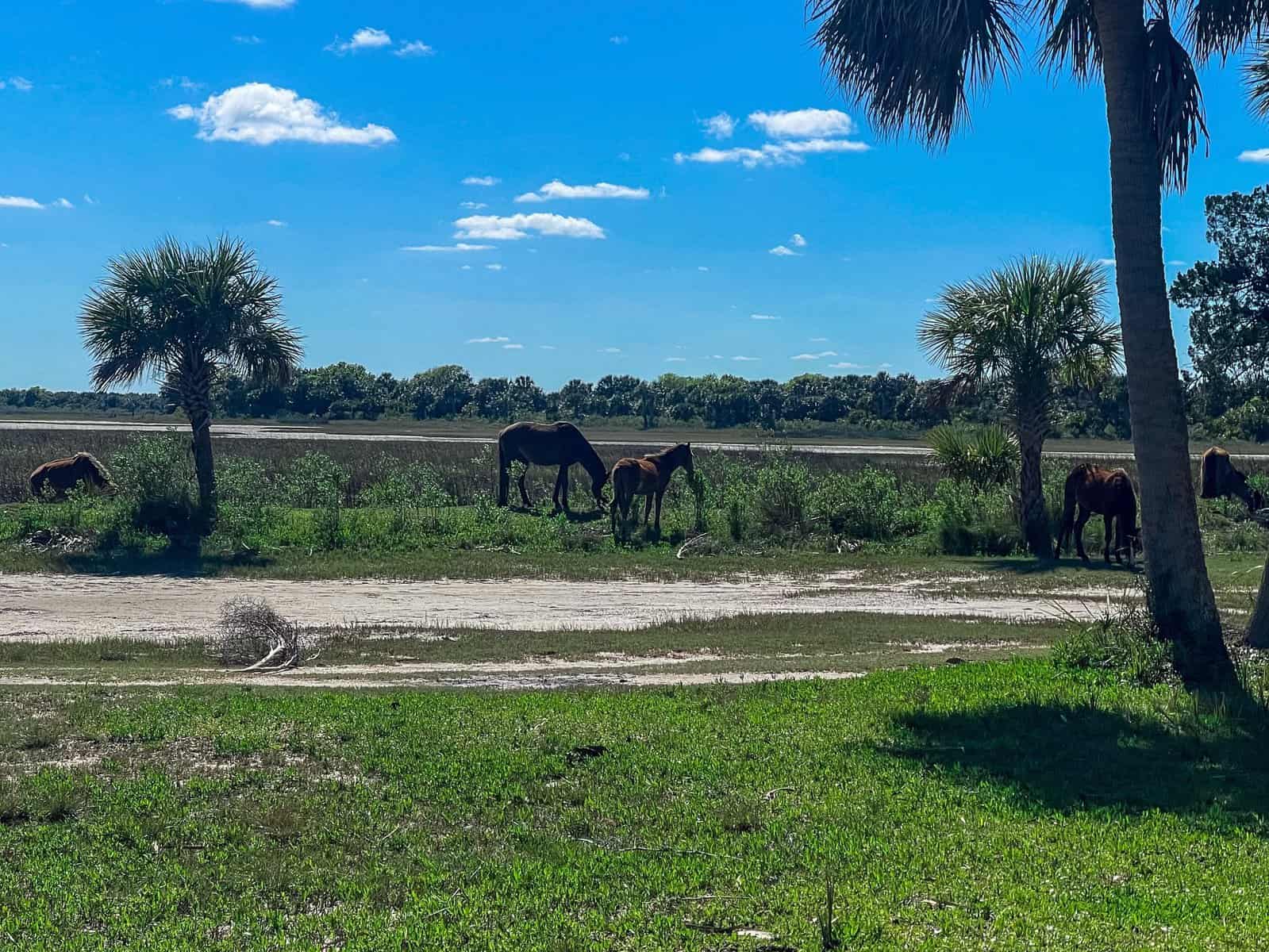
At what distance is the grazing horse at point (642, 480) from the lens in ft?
94.1

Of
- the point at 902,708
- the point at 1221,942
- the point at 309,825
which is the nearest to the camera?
the point at 1221,942

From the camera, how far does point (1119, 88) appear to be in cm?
1173

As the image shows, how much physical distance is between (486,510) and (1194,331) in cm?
1778

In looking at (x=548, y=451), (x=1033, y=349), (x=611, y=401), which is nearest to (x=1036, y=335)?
(x=1033, y=349)

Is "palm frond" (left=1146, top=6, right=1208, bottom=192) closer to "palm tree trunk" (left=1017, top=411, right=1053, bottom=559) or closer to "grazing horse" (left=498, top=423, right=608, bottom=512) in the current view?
"palm tree trunk" (left=1017, top=411, right=1053, bottom=559)

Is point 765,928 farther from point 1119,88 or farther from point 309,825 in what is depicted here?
point 1119,88

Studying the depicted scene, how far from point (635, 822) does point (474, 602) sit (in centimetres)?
1316

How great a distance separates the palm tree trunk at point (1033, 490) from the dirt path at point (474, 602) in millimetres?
4344

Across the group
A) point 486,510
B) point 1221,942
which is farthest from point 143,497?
point 1221,942

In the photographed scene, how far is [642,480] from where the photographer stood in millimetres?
29016

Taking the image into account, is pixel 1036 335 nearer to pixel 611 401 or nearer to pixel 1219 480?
pixel 1219 480

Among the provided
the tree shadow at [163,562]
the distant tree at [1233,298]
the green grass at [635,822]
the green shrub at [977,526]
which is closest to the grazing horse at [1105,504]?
the green shrub at [977,526]

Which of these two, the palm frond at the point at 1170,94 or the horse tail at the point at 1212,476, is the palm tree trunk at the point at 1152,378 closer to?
the palm frond at the point at 1170,94

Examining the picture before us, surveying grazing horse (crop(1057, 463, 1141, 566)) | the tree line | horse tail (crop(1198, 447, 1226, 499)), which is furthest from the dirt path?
the tree line
